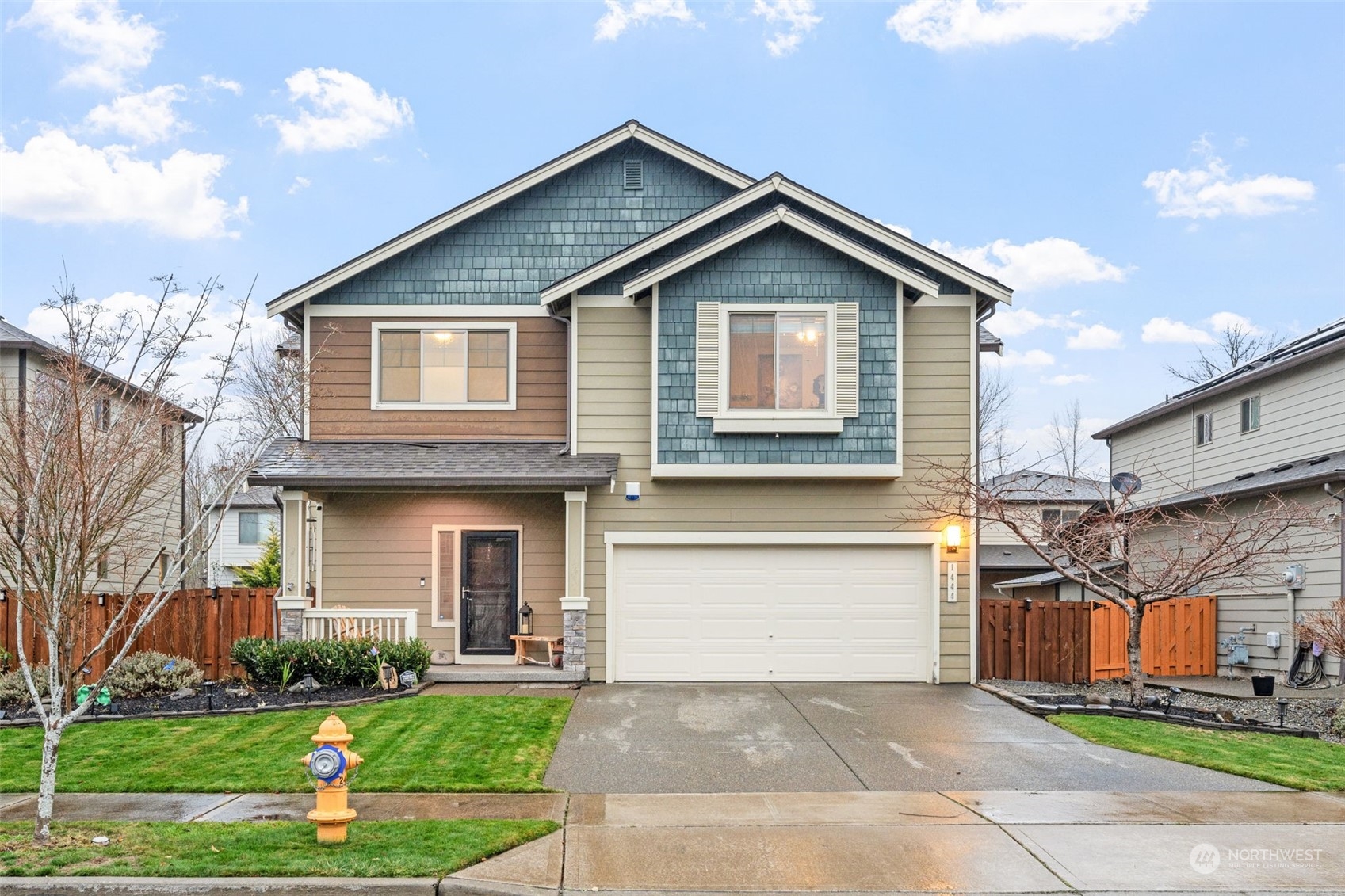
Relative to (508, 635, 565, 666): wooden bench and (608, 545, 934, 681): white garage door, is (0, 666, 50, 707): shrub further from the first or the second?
(608, 545, 934, 681): white garage door

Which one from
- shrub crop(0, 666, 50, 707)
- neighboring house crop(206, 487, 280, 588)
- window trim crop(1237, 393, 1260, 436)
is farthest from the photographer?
neighboring house crop(206, 487, 280, 588)

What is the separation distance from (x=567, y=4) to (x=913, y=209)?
14.3 metres

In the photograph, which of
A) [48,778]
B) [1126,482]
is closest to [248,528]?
[1126,482]

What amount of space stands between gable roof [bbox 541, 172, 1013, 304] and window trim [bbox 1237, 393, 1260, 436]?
8663 mm

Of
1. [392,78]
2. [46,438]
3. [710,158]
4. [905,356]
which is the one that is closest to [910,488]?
[905,356]

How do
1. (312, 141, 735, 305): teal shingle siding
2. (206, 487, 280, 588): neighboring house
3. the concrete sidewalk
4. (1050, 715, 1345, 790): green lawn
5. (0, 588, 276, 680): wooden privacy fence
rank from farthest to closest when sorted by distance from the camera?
(206, 487, 280, 588): neighboring house, (312, 141, 735, 305): teal shingle siding, (0, 588, 276, 680): wooden privacy fence, (1050, 715, 1345, 790): green lawn, the concrete sidewalk

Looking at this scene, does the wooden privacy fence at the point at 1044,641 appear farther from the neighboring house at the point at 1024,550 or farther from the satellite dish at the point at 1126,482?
the neighboring house at the point at 1024,550

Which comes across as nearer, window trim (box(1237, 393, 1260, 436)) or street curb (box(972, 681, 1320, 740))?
street curb (box(972, 681, 1320, 740))

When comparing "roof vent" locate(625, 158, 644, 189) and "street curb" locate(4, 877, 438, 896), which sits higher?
"roof vent" locate(625, 158, 644, 189)

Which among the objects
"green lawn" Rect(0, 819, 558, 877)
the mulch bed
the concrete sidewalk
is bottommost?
the mulch bed

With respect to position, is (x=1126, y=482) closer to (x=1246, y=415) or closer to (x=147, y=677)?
(x=1246, y=415)

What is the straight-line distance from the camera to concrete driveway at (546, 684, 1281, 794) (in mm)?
8984

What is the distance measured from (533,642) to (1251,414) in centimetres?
1488

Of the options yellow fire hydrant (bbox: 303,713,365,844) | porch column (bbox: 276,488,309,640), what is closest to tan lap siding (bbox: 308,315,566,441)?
porch column (bbox: 276,488,309,640)
